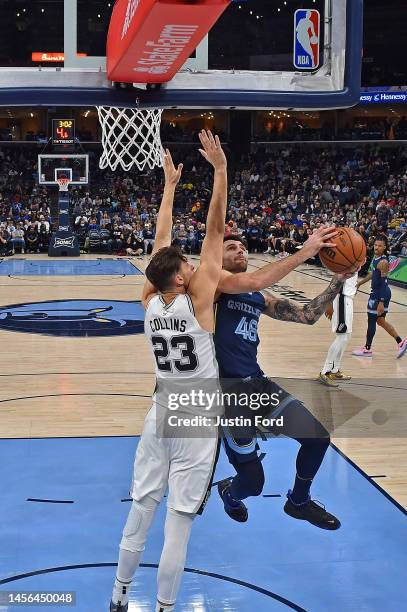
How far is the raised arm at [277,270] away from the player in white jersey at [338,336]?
4663mm

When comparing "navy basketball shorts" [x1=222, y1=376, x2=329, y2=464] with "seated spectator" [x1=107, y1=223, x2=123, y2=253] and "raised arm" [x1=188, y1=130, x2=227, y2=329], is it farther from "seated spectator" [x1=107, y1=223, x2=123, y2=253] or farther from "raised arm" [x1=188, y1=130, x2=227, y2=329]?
"seated spectator" [x1=107, y1=223, x2=123, y2=253]

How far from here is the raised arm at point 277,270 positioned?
345cm

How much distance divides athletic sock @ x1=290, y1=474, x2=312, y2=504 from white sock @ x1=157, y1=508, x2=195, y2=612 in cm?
89

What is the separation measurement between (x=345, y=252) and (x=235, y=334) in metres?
0.71

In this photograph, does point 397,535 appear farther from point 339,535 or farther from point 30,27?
point 30,27

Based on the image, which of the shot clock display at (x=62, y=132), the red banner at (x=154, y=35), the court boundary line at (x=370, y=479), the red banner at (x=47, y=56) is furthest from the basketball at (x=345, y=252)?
the shot clock display at (x=62, y=132)

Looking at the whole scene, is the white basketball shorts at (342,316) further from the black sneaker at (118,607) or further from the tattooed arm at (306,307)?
the black sneaker at (118,607)

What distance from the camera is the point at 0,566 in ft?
13.6

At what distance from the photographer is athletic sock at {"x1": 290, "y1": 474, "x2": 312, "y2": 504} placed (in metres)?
4.06

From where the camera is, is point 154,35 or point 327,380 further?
point 327,380

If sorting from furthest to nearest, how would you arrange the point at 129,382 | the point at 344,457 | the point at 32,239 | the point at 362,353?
the point at 32,239
the point at 362,353
the point at 129,382
the point at 344,457

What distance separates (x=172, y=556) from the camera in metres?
3.29

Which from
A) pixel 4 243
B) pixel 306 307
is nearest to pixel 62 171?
pixel 4 243

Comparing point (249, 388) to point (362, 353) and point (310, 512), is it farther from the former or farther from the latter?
point (362, 353)
